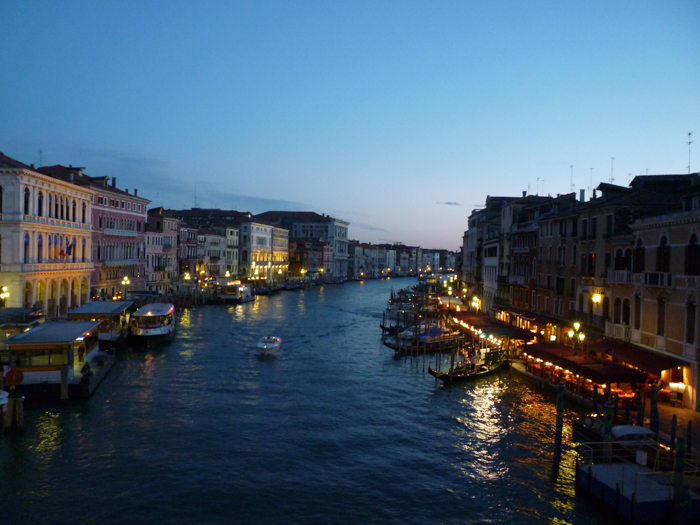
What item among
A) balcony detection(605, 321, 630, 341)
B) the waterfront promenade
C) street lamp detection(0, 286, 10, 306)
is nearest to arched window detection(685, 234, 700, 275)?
the waterfront promenade

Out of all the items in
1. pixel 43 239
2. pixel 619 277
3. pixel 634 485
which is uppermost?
pixel 43 239

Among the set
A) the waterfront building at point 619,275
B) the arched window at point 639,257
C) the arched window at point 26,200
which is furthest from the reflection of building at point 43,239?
the arched window at point 639,257

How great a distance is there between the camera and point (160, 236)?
173ft

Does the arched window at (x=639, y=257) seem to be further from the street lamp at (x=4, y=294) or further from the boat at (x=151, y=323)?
the street lamp at (x=4, y=294)

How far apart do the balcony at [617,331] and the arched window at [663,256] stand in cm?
257

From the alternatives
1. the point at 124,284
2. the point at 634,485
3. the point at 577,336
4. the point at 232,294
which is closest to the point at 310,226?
the point at 232,294

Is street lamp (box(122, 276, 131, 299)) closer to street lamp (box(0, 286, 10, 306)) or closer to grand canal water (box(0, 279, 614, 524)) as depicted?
street lamp (box(0, 286, 10, 306))

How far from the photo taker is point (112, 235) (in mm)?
40875

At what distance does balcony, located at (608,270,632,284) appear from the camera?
1816cm

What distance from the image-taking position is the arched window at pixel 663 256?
1577cm

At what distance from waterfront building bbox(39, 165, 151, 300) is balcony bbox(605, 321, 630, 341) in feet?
95.9

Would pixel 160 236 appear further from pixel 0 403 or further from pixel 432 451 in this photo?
pixel 432 451

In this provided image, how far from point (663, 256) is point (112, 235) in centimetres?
3527

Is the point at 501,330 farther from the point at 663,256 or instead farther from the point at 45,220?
the point at 45,220
